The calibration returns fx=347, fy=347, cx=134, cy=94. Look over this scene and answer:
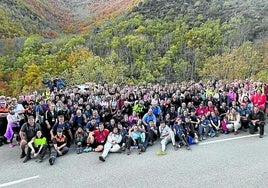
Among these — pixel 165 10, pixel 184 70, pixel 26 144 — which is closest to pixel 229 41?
pixel 184 70

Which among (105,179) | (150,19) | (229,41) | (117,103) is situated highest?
(150,19)

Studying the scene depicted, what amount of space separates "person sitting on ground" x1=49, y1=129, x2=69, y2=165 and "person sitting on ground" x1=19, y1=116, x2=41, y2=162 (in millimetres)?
645

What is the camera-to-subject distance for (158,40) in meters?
75.5

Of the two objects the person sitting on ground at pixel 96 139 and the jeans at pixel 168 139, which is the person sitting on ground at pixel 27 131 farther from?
the jeans at pixel 168 139

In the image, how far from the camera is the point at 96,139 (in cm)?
1152

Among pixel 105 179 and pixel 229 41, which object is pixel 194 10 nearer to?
pixel 229 41

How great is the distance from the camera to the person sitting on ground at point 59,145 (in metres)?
10.8

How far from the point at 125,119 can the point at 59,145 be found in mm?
2571

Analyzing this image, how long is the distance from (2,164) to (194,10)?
8020 cm

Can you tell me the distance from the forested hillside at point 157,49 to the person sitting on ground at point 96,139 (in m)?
38.5

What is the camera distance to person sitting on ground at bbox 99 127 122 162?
1098 cm

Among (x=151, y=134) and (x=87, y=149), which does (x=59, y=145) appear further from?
(x=151, y=134)

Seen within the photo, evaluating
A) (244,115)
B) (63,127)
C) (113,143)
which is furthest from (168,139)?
(63,127)

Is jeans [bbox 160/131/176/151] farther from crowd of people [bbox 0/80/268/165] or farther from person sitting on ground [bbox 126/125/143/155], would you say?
person sitting on ground [bbox 126/125/143/155]
